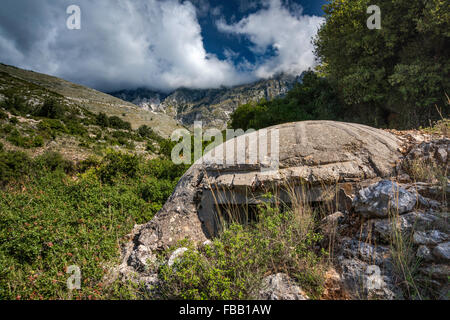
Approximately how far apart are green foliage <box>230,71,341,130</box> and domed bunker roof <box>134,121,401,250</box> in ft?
27.2

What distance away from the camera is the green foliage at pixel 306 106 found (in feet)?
39.6

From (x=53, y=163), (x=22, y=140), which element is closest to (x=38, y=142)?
(x=22, y=140)

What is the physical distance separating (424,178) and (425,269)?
169cm

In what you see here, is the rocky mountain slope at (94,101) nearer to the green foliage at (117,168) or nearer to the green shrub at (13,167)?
the green shrub at (13,167)

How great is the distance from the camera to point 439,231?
2039 mm

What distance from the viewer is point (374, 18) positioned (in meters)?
8.68

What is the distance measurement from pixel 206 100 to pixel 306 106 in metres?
159

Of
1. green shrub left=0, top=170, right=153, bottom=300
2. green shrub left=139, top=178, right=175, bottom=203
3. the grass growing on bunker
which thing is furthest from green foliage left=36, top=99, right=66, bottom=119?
the grass growing on bunker

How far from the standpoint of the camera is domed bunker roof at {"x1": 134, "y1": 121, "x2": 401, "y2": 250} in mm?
3268

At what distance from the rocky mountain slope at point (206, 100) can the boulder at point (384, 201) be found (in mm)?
104117

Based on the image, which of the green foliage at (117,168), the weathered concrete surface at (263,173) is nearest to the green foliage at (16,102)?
the green foliage at (117,168)

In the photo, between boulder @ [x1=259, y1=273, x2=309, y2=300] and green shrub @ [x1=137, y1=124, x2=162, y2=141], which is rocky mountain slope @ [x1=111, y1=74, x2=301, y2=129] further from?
boulder @ [x1=259, y1=273, x2=309, y2=300]
